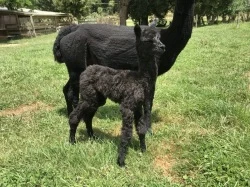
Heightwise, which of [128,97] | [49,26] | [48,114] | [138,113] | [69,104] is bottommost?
[49,26]

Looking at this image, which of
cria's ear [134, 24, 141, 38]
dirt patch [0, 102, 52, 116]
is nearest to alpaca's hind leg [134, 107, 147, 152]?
cria's ear [134, 24, 141, 38]

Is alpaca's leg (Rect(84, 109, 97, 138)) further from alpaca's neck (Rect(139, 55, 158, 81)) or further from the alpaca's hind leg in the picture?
alpaca's neck (Rect(139, 55, 158, 81))

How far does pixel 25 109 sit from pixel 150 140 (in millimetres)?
3428

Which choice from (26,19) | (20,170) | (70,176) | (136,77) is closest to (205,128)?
(136,77)

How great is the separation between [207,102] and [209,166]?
2267 millimetres

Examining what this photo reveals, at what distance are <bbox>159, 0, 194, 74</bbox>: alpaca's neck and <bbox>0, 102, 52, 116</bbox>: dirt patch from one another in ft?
10.5

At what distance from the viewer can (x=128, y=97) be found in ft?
12.8

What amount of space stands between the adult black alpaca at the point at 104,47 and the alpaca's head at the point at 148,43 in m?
0.96

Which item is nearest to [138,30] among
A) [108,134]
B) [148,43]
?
[148,43]

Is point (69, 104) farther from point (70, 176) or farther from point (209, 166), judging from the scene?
point (209, 166)

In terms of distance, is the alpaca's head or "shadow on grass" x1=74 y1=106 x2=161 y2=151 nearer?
the alpaca's head

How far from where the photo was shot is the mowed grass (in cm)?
366

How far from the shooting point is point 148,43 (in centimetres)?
376

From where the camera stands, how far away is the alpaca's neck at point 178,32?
4.43 m
